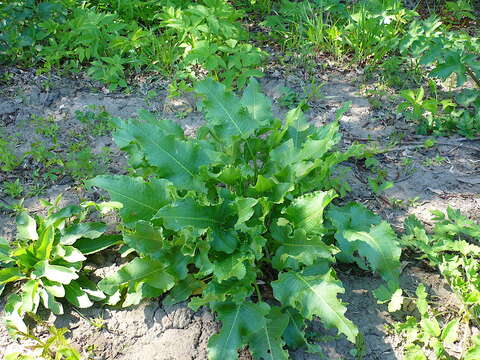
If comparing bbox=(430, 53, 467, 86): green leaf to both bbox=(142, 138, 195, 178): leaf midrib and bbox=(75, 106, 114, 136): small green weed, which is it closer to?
bbox=(142, 138, 195, 178): leaf midrib

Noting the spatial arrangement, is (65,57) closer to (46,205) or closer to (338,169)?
(46,205)

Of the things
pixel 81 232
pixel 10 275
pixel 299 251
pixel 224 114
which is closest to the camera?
pixel 299 251

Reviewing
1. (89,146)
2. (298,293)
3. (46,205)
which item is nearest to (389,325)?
(298,293)

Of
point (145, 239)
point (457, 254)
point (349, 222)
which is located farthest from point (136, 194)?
point (457, 254)

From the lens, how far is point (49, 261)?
2809mm

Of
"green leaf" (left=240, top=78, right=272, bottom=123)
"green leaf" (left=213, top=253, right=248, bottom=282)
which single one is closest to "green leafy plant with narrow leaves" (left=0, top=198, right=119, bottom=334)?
"green leaf" (left=213, top=253, right=248, bottom=282)

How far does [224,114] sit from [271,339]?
4.59ft

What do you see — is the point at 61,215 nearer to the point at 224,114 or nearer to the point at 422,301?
the point at 224,114

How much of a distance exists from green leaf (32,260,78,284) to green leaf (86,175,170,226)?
419 millimetres

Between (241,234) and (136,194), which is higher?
(136,194)

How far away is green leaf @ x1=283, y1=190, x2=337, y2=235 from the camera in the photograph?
252 centimetres

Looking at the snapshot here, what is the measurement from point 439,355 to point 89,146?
279cm

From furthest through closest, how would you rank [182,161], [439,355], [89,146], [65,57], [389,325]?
1. [65,57]
2. [89,146]
3. [182,161]
4. [389,325]
5. [439,355]

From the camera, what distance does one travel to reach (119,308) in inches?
108
